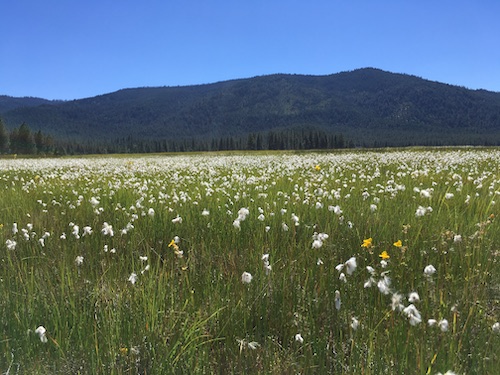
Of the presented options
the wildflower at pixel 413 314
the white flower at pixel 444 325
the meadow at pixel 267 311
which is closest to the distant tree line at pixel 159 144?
the meadow at pixel 267 311

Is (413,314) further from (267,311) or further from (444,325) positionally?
(267,311)

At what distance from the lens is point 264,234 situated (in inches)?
208

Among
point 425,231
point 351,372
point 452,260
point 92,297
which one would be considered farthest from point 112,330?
point 425,231

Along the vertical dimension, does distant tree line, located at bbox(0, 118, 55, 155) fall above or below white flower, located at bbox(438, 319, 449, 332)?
above

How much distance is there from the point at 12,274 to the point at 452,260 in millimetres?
4832

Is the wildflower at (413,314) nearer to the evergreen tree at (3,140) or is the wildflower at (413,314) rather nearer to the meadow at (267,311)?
the meadow at (267,311)

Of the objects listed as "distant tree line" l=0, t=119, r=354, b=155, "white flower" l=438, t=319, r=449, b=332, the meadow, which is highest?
"distant tree line" l=0, t=119, r=354, b=155

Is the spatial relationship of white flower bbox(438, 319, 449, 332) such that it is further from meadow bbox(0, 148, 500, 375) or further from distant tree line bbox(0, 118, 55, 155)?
distant tree line bbox(0, 118, 55, 155)

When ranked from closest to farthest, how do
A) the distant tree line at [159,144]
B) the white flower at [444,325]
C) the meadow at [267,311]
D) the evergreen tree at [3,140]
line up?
the white flower at [444,325]
the meadow at [267,311]
the evergreen tree at [3,140]
the distant tree line at [159,144]

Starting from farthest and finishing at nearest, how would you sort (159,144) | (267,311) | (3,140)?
1. (159,144)
2. (3,140)
3. (267,311)

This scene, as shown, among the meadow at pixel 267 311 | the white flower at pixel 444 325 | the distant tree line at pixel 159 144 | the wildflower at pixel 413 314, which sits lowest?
the meadow at pixel 267 311

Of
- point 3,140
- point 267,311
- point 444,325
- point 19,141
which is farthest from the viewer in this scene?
point 19,141

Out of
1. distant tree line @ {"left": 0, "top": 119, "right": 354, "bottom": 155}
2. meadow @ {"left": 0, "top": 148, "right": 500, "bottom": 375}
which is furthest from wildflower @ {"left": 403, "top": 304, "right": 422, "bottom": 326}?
distant tree line @ {"left": 0, "top": 119, "right": 354, "bottom": 155}

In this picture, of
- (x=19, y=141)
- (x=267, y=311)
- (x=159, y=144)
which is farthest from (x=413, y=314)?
(x=159, y=144)
